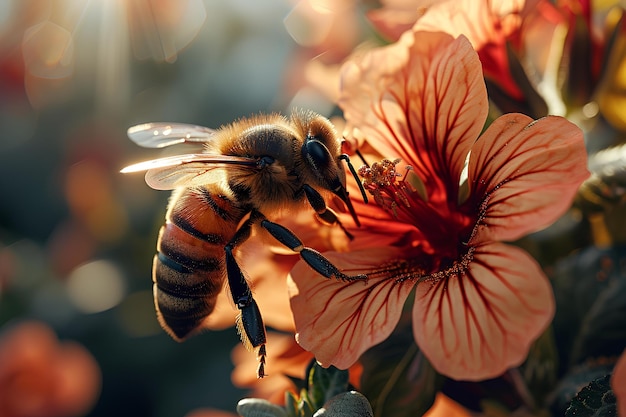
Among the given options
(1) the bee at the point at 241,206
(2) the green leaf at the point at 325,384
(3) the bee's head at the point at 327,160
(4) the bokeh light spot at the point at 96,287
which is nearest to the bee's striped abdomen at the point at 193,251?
(1) the bee at the point at 241,206

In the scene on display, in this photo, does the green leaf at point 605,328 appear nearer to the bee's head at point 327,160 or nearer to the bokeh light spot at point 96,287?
the bee's head at point 327,160

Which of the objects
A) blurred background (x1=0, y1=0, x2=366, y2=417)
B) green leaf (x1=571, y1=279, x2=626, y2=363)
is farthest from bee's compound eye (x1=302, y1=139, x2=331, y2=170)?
blurred background (x1=0, y1=0, x2=366, y2=417)

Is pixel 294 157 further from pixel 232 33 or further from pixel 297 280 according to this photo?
pixel 232 33

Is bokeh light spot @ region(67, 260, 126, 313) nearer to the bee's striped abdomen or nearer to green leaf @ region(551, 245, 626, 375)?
the bee's striped abdomen

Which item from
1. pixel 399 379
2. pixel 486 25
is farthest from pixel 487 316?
pixel 486 25

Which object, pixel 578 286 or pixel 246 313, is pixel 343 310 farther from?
pixel 578 286

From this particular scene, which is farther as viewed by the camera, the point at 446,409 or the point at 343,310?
the point at 446,409

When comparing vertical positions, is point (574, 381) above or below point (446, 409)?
above
